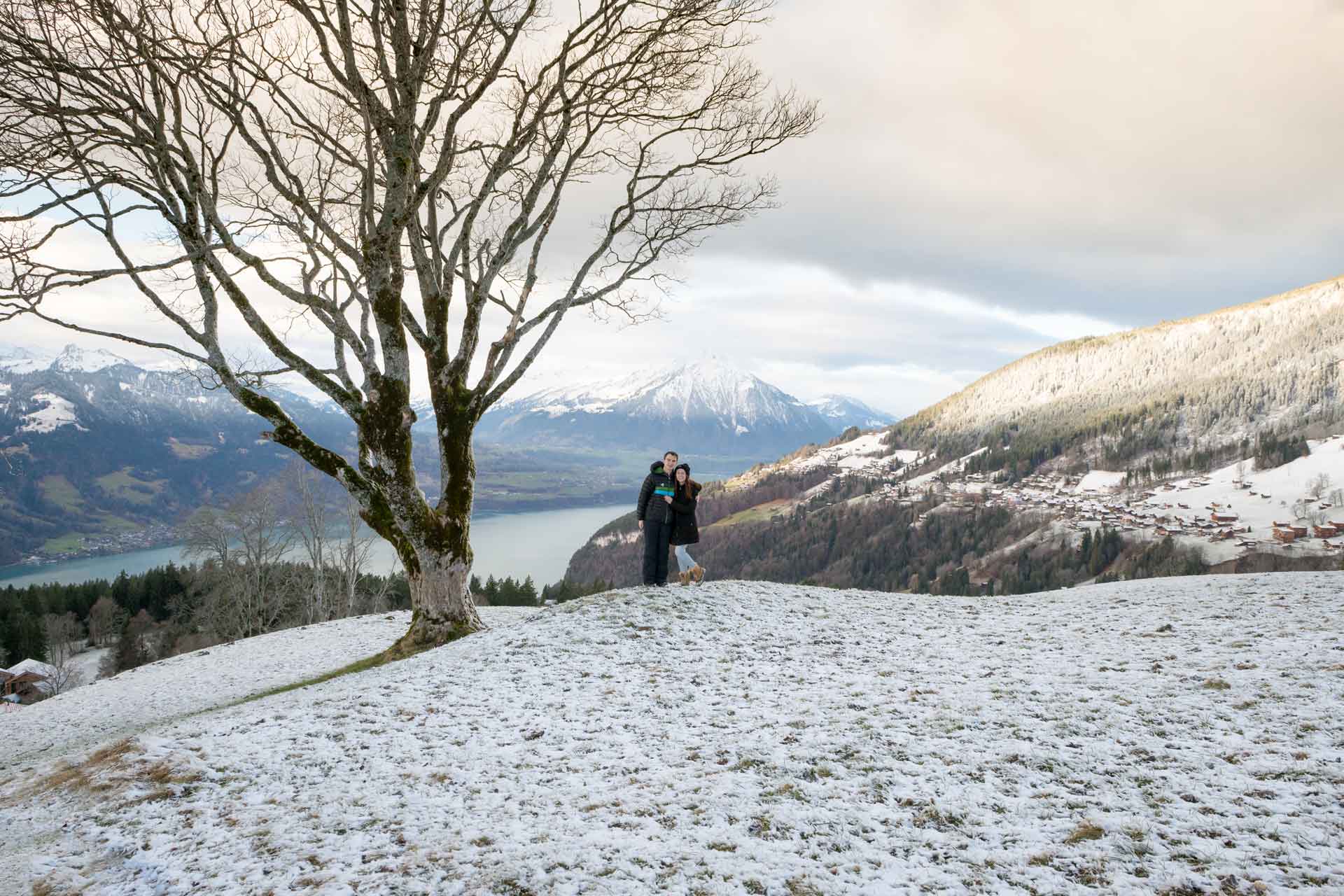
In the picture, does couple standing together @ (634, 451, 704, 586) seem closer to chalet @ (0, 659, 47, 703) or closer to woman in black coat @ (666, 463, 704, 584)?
woman in black coat @ (666, 463, 704, 584)

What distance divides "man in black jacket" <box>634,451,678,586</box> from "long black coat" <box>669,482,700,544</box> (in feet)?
0.37

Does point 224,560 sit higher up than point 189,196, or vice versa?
point 189,196

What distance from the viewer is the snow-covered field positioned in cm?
426

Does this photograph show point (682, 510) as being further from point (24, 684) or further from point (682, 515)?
point (24, 684)

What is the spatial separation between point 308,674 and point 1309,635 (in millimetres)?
18905

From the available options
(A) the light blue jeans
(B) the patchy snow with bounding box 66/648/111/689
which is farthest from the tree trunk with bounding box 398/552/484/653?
(B) the patchy snow with bounding box 66/648/111/689

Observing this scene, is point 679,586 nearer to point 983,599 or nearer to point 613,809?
point 983,599

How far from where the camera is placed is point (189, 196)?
10.7m

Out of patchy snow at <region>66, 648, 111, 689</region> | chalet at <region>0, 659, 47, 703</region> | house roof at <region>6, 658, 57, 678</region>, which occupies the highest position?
house roof at <region>6, 658, 57, 678</region>

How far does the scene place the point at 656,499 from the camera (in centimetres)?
1335

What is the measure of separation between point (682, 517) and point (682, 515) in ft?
0.15

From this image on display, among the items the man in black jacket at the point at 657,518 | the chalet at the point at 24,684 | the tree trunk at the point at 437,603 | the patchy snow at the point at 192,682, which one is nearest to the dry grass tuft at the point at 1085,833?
the man in black jacket at the point at 657,518

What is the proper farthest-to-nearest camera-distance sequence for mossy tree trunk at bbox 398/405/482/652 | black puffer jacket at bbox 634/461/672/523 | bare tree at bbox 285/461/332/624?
1. bare tree at bbox 285/461/332/624
2. black puffer jacket at bbox 634/461/672/523
3. mossy tree trunk at bbox 398/405/482/652

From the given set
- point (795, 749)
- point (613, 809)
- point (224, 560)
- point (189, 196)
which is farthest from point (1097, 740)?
point (224, 560)
